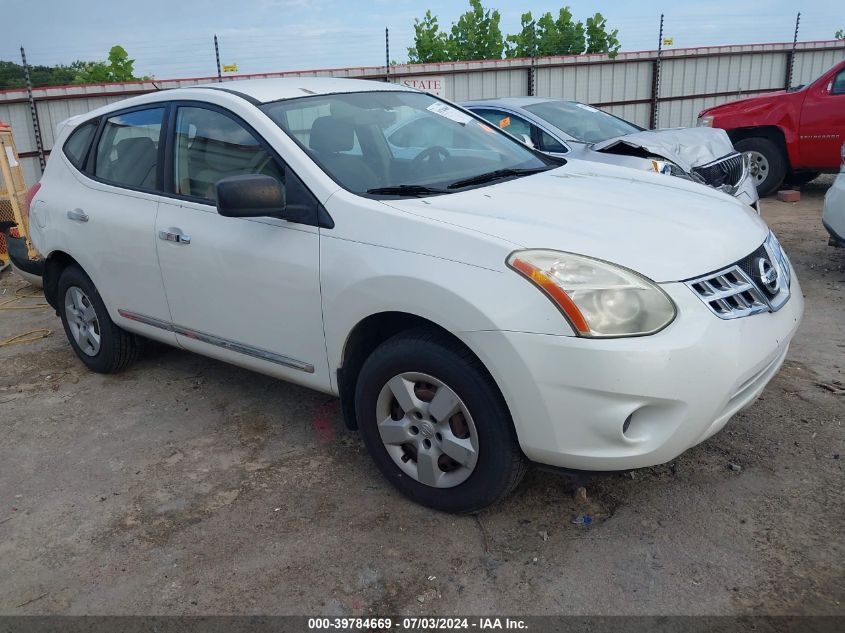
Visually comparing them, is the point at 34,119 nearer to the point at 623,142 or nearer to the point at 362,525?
the point at 623,142

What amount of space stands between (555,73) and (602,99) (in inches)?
52.0

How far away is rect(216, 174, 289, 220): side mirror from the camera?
3.04 metres

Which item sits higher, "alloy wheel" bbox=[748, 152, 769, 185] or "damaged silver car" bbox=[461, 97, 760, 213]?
"damaged silver car" bbox=[461, 97, 760, 213]

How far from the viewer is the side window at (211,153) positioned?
11.4 ft

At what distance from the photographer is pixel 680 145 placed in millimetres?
7543

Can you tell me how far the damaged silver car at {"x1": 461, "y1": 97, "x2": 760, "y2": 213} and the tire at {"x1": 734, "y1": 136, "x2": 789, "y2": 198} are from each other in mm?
2022

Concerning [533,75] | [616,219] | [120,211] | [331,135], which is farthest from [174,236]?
[533,75]

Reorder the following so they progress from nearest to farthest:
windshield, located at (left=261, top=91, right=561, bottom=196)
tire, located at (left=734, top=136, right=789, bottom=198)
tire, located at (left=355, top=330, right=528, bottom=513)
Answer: tire, located at (left=355, top=330, right=528, bottom=513)
windshield, located at (left=261, top=91, right=561, bottom=196)
tire, located at (left=734, top=136, right=789, bottom=198)

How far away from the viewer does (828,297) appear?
5660 mm

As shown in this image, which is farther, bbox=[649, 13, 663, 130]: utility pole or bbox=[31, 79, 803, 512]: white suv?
bbox=[649, 13, 663, 130]: utility pole

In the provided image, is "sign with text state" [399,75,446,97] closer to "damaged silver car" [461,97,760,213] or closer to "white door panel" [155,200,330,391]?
"damaged silver car" [461,97,760,213]

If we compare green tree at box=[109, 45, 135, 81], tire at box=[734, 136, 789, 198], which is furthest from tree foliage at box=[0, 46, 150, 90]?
tire at box=[734, 136, 789, 198]

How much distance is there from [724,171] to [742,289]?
5.36m

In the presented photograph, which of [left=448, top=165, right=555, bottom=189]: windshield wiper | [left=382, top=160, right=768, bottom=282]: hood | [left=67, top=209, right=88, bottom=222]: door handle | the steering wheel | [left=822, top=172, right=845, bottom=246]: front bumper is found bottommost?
[left=822, top=172, right=845, bottom=246]: front bumper
